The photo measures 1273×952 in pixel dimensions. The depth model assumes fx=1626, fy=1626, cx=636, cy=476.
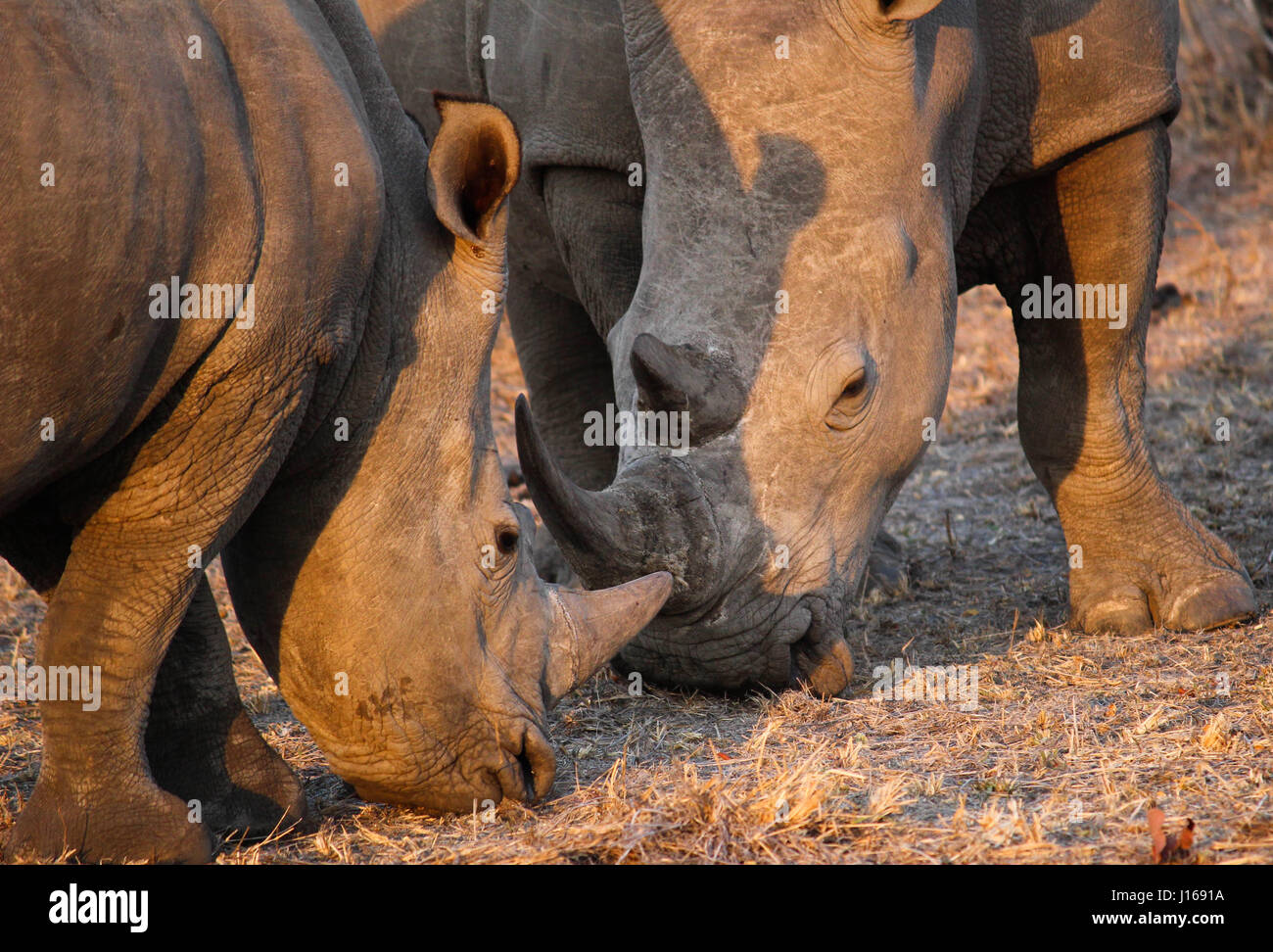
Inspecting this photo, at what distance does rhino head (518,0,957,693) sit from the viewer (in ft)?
13.9

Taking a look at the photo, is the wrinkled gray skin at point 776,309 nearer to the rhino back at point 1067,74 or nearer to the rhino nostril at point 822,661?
the rhino nostril at point 822,661

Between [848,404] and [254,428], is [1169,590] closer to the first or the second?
[848,404]

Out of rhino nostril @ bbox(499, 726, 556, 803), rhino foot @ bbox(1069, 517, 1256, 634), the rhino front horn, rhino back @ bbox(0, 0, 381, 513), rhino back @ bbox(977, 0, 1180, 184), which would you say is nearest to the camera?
rhino back @ bbox(0, 0, 381, 513)

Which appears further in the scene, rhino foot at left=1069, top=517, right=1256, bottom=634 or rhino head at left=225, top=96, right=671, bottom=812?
rhino foot at left=1069, top=517, right=1256, bottom=634

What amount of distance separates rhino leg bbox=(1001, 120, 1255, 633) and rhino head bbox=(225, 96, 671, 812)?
8.78ft

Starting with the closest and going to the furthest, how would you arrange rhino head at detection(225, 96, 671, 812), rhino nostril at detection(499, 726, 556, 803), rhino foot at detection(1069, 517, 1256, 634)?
1. rhino head at detection(225, 96, 671, 812)
2. rhino nostril at detection(499, 726, 556, 803)
3. rhino foot at detection(1069, 517, 1256, 634)

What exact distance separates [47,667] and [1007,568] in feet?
13.2

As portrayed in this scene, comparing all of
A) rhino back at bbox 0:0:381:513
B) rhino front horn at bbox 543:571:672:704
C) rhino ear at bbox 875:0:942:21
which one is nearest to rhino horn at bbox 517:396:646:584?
rhino front horn at bbox 543:571:672:704

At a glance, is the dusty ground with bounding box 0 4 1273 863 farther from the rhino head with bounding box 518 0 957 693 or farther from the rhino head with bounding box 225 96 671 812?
the rhino head with bounding box 518 0 957 693

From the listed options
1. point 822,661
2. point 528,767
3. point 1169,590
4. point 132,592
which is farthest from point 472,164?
point 1169,590

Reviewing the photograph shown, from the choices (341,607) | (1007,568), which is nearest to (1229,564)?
(1007,568)

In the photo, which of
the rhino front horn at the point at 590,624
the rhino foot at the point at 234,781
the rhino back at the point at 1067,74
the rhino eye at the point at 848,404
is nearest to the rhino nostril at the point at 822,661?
the rhino eye at the point at 848,404

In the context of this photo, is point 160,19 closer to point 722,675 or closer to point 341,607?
point 341,607

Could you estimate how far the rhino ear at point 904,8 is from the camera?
442 cm
